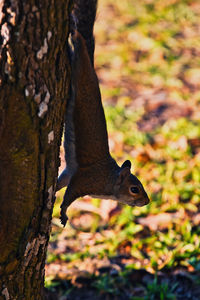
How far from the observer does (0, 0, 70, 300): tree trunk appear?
1855mm

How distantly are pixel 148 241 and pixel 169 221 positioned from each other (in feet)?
0.90

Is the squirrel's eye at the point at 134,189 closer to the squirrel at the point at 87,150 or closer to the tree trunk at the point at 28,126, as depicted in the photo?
the squirrel at the point at 87,150

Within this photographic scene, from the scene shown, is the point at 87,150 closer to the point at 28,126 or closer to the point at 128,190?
the point at 128,190

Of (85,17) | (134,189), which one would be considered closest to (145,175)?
(134,189)

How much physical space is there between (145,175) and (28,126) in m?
2.43

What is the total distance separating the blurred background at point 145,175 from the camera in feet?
10.8

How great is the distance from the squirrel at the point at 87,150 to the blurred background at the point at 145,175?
20.9 inches

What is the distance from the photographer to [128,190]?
10.4ft

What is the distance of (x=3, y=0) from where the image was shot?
5.80 ft

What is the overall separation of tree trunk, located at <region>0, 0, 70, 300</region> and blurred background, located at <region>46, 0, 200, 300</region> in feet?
3.11

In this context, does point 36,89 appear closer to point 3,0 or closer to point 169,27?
point 3,0

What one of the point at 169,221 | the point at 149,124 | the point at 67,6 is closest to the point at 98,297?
the point at 169,221

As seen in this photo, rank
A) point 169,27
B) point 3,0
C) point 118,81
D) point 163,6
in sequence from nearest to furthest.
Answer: point 3,0 → point 118,81 → point 169,27 → point 163,6

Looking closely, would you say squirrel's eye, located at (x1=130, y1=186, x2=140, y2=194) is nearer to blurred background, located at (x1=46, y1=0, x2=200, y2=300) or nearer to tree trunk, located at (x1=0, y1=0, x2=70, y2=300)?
blurred background, located at (x1=46, y1=0, x2=200, y2=300)
